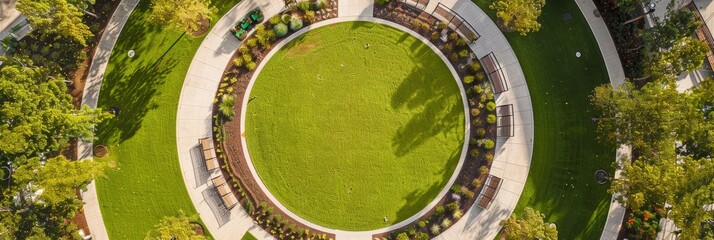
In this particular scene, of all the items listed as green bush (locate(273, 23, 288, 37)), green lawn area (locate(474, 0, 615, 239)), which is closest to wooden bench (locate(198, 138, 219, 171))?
green bush (locate(273, 23, 288, 37))

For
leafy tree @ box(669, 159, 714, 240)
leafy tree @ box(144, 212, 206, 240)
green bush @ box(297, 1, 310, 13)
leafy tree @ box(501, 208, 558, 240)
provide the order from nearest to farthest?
leafy tree @ box(669, 159, 714, 240)
leafy tree @ box(501, 208, 558, 240)
leafy tree @ box(144, 212, 206, 240)
green bush @ box(297, 1, 310, 13)

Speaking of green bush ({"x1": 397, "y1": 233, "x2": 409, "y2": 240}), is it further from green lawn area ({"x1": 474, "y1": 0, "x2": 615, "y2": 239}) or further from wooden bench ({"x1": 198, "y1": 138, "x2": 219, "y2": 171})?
wooden bench ({"x1": 198, "y1": 138, "x2": 219, "y2": 171})

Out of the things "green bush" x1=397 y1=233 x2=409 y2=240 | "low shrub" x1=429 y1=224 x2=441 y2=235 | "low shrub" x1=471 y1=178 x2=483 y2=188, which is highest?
"low shrub" x1=471 y1=178 x2=483 y2=188

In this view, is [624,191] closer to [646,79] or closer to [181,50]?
[646,79]

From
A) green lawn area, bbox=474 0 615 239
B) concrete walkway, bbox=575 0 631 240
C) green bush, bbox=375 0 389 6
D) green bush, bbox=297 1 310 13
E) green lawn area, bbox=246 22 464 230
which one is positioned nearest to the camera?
concrete walkway, bbox=575 0 631 240

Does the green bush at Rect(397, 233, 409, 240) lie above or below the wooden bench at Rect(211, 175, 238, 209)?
below

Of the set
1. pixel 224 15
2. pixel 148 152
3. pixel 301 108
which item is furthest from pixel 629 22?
pixel 148 152

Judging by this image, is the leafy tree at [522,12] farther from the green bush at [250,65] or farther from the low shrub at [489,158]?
the green bush at [250,65]

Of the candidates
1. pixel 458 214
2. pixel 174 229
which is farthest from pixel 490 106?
pixel 174 229
